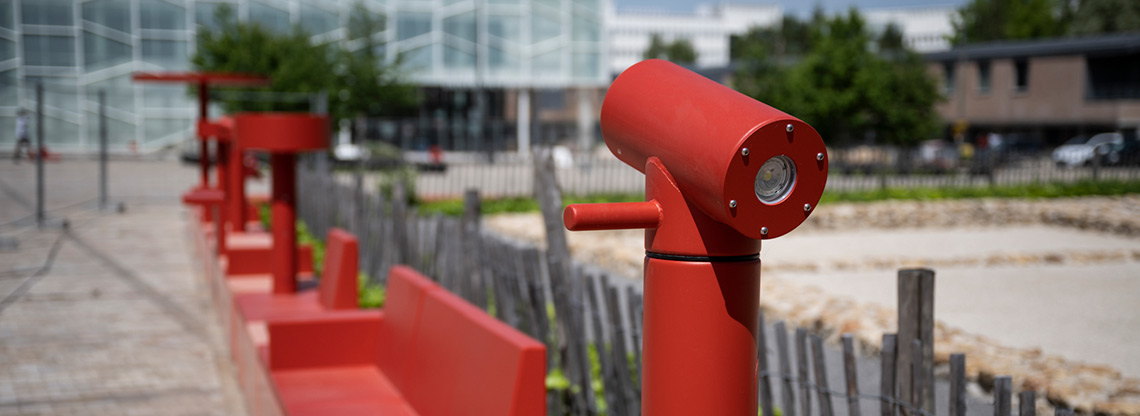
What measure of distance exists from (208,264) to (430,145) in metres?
31.6

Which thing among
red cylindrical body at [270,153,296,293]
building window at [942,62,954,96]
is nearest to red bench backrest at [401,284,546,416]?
red cylindrical body at [270,153,296,293]

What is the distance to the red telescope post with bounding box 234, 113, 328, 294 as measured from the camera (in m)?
6.02

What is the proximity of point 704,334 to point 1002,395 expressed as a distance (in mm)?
1239

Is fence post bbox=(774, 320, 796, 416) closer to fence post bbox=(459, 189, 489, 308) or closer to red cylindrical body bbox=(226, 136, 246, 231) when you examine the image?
fence post bbox=(459, 189, 489, 308)

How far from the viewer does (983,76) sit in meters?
48.3

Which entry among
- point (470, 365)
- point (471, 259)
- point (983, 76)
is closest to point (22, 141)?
point (471, 259)

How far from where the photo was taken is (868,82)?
105 feet

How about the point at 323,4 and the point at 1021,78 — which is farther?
the point at 1021,78

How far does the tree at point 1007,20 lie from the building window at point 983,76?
17958mm

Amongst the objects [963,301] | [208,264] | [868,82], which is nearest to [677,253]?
[208,264]

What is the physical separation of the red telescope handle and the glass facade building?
33.6 meters

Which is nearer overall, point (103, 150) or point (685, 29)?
point (103, 150)

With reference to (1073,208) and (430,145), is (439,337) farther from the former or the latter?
(430,145)

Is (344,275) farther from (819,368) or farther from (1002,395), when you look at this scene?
(1002,395)
